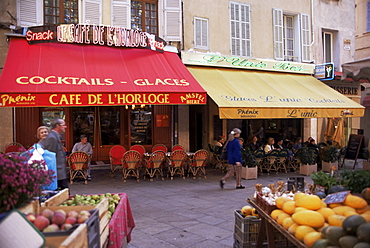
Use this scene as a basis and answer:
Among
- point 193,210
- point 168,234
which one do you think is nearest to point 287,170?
point 193,210

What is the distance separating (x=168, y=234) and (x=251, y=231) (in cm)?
165

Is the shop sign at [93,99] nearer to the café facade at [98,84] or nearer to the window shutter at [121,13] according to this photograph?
the café facade at [98,84]

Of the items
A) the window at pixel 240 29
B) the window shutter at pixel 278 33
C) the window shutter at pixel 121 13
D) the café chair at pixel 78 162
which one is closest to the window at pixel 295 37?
the window shutter at pixel 278 33

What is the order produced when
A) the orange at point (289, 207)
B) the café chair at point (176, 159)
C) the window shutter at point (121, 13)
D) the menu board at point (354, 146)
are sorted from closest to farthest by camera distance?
the orange at point (289, 207), the café chair at point (176, 159), the window shutter at point (121, 13), the menu board at point (354, 146)

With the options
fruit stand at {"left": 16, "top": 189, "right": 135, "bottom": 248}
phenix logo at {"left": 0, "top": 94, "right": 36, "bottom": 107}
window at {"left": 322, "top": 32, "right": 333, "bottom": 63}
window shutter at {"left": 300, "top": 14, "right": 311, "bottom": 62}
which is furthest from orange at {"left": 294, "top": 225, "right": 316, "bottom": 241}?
window at {"left": 322, "top": 32, "right": 333, "bottom": 63}

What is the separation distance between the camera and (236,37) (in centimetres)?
1315

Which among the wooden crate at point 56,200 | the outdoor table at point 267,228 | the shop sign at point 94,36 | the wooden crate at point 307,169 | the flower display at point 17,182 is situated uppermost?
the shop sign at point 94,36

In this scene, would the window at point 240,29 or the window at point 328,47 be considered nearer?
the window at point 240,29

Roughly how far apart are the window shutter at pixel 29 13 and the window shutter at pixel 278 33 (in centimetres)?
886

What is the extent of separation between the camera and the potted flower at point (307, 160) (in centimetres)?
1124

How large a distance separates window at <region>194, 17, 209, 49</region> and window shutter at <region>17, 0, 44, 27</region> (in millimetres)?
5198

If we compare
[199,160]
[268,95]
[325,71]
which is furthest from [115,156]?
[325,71]

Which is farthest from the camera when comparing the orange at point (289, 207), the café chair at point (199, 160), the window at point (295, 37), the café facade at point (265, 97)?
the window at point (295, 37)

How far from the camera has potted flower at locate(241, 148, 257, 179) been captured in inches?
407
